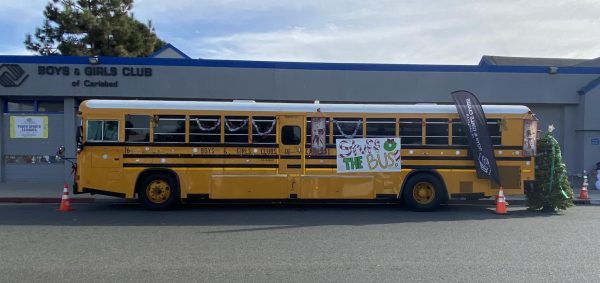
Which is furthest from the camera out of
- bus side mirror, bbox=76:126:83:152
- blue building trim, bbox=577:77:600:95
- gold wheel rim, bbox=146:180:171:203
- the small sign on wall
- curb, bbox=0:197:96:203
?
blue building trim, bbox=577:77:600:95

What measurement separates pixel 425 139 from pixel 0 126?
47.7ft

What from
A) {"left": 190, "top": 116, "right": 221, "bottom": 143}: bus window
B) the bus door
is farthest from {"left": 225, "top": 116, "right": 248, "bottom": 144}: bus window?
the bus door

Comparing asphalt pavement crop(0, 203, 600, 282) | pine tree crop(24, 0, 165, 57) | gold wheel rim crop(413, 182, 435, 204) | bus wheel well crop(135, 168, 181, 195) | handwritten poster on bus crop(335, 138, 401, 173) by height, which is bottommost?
asphalt pavement crop(0, 203, 600, 282)

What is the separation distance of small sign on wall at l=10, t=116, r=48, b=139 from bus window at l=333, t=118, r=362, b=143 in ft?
36.8

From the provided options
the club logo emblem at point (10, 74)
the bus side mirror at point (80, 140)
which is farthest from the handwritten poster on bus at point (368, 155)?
the club logo emblem at point (10, 74)

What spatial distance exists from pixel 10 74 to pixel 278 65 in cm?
928

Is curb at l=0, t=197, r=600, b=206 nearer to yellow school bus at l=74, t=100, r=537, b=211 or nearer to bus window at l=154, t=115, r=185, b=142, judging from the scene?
yellow school bus at l=74, t=100, r=537, b=211

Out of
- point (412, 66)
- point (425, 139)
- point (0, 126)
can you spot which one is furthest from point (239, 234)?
point (0, 126)

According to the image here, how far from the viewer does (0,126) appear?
55.9ft

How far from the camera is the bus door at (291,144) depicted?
11750mm

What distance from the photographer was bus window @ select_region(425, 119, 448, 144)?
1188cm

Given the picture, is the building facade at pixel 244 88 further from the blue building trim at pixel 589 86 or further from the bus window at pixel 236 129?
the bus window at pixel 236 129

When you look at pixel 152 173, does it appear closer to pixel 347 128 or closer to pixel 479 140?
pixel 347 128

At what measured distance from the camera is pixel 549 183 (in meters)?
11.8
